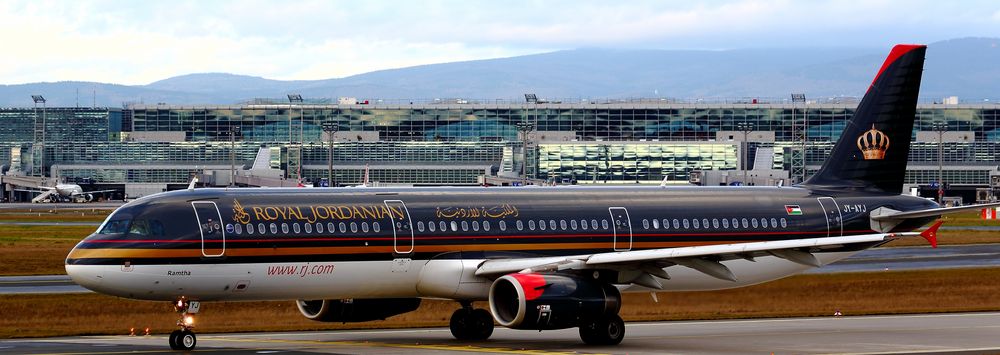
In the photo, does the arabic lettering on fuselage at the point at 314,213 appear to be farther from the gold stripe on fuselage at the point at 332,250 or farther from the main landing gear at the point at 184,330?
the main landing gear at the point at 184,330

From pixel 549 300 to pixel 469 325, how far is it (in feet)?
15.8

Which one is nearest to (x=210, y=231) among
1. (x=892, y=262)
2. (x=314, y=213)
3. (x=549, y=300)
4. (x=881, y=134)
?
(x=314, y=213)

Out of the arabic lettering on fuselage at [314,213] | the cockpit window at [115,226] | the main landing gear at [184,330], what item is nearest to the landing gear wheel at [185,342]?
the main landing gear at [184,330]

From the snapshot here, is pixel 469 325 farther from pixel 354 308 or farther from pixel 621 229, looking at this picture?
pixel 621 229

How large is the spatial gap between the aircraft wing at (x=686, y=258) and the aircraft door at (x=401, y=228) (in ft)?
6.43

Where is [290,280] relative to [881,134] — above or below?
below

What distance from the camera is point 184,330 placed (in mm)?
35750

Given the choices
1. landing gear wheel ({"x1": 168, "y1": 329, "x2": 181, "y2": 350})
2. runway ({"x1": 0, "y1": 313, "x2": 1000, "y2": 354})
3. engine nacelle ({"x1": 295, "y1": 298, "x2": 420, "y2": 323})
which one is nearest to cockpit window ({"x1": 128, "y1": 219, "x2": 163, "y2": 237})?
landing gear wheel ({"x1": 168, "y1": 329, "x2": 181, "y2": 350})

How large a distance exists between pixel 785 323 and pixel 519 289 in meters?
12.7

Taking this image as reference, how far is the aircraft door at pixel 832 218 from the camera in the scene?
44525 mm

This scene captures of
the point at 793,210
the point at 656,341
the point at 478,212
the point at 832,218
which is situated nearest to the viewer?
the point at 478,212

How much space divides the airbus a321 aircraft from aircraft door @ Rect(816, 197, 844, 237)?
4cm

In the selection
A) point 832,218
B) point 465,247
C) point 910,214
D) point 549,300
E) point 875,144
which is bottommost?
point 549,300

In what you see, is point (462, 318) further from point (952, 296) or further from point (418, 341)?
point (952, 296)
